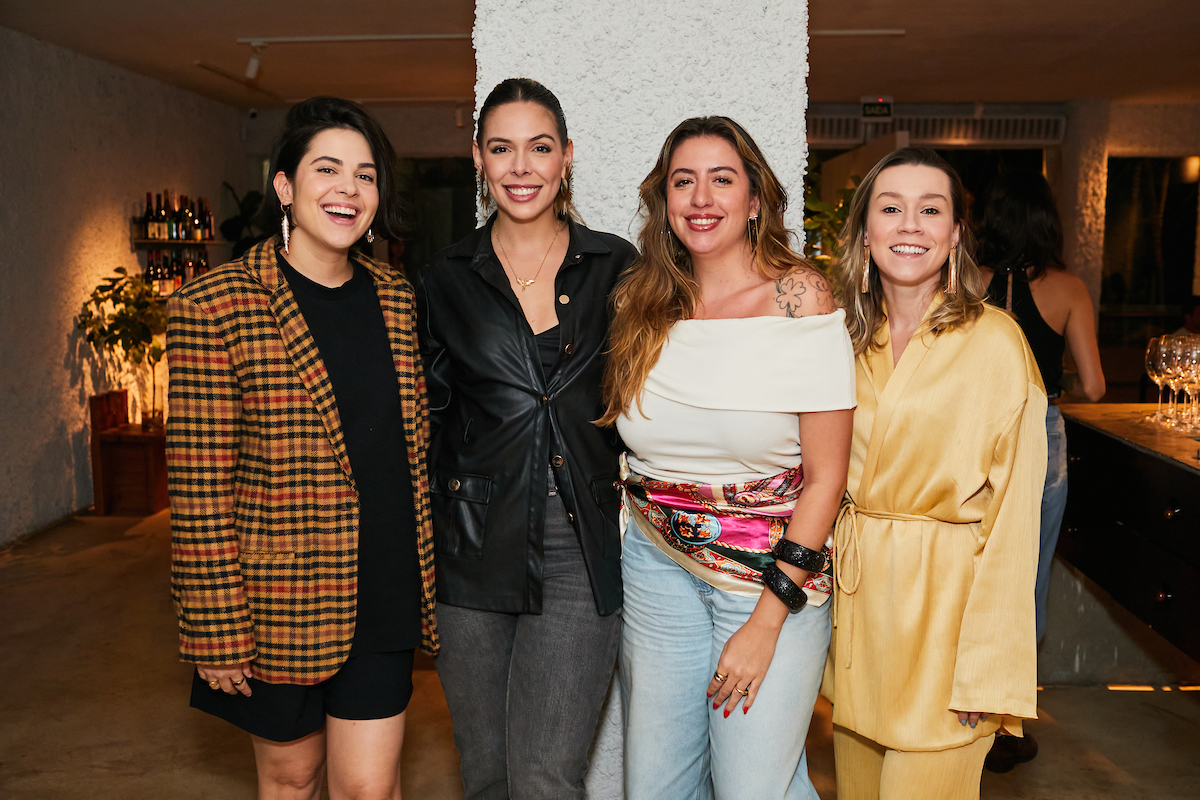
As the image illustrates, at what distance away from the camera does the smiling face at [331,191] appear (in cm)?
164

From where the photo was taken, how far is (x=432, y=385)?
177 cm

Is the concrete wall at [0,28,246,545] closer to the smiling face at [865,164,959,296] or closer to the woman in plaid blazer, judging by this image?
the woman in plaid blazer

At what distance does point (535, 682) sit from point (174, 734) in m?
2.07

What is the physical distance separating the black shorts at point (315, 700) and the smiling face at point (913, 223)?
1.22 metres

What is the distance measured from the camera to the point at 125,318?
5867 mm

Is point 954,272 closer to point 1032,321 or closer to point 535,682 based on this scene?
point 535,682

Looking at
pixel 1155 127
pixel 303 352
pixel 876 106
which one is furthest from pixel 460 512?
pixel 1155 127

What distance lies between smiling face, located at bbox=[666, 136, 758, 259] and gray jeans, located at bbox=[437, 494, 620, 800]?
57 centimetres

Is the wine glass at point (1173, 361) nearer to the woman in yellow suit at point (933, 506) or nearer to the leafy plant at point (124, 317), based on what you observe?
the woman in yellow suit at point (933, 506)

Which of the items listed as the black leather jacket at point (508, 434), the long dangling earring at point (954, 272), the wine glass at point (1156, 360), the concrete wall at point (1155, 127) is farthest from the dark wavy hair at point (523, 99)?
the concrete wall at point (1155, 127)

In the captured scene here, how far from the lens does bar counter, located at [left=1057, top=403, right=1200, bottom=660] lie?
2473 mm

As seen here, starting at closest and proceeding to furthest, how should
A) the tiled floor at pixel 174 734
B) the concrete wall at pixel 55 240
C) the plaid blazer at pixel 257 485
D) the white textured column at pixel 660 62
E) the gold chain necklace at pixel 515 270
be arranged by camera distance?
the plaid blazer at pixel 257 485 < the gold chain necklace at pixel 515 270 < the white textured column at pixel 660 62 < the tiled floor at pixel 174 734 < the concrete wall at pixel 55 240

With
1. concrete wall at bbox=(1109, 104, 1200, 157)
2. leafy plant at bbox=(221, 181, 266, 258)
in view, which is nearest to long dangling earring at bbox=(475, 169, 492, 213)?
leafy plant at bbox=(221, 181, 266, 258)

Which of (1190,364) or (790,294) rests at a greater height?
(790,294)
